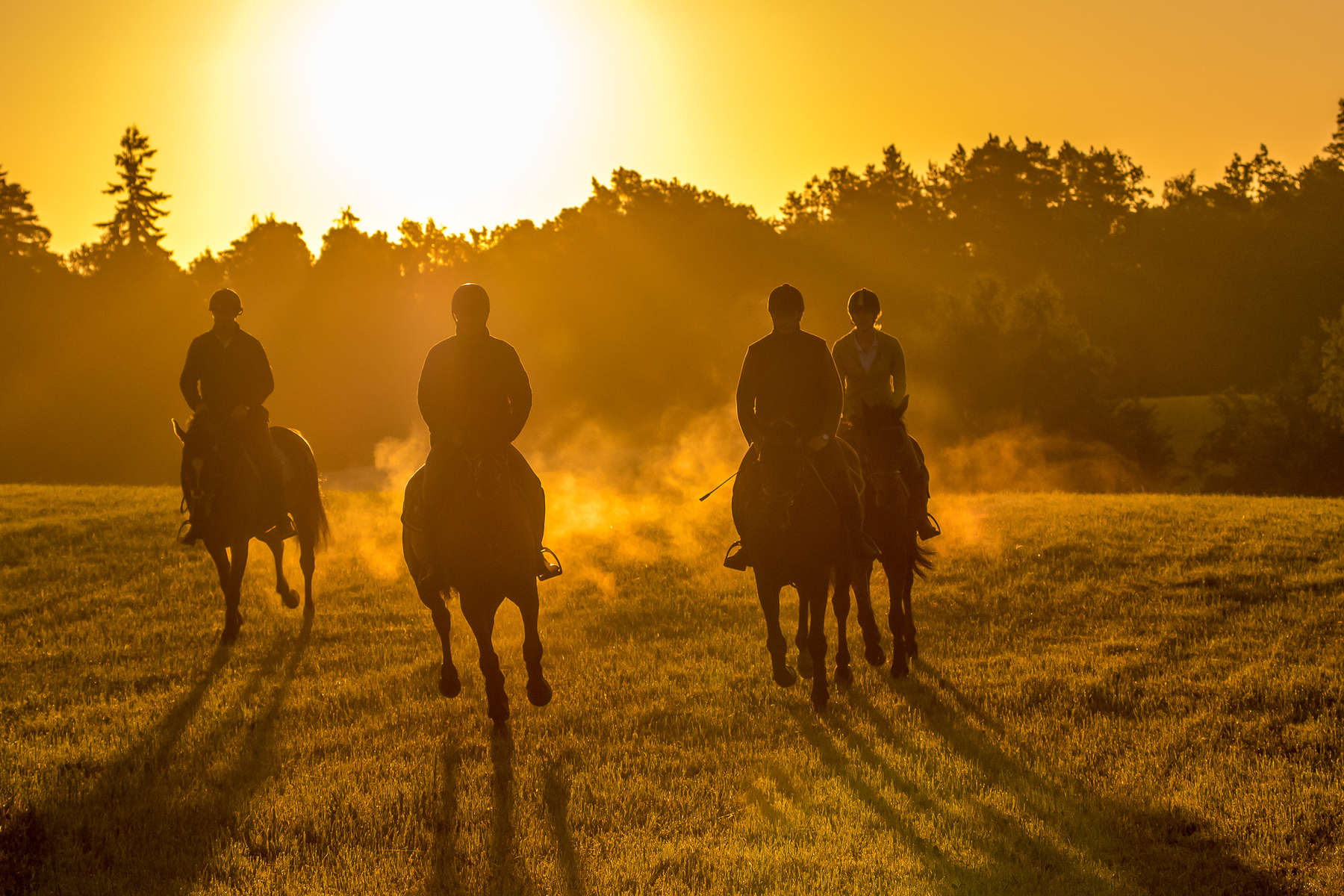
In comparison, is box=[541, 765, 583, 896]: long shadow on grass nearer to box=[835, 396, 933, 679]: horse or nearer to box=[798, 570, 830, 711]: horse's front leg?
box=[798, 570, 830, 711]: horse's front leg

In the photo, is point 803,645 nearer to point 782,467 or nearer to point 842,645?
point 842,645

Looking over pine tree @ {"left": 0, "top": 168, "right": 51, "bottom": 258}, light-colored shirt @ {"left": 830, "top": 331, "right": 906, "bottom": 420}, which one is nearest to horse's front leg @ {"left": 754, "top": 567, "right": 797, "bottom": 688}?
light-colored shirt @ {"left": 830, "top": 331, "right": 906, "bottom": 420}

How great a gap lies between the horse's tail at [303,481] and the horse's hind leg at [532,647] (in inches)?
264

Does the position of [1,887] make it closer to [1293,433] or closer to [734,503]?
[734,503]

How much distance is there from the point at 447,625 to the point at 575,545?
11.6 metres

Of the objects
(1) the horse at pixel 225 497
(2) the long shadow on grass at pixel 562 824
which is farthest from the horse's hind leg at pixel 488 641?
(1) the horse at pixel 225 497

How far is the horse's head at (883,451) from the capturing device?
36.7 feet

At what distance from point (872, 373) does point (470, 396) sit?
4481 mm

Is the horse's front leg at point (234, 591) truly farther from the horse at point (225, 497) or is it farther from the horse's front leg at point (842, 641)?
the horse's front leg at point (842, 641)

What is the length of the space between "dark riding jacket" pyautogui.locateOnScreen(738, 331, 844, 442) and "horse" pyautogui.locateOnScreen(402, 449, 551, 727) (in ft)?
7.49

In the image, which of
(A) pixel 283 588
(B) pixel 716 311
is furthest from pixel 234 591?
(B) pixel 716 311

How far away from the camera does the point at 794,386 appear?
32.8ft

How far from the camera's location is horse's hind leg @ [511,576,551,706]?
9484 millimetres

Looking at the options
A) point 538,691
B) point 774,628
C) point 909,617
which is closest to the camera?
point 538,691
